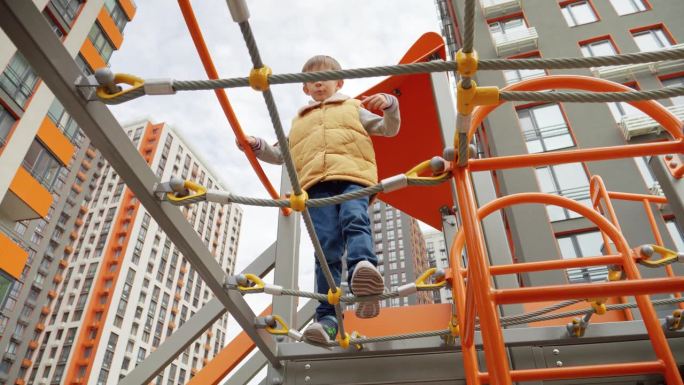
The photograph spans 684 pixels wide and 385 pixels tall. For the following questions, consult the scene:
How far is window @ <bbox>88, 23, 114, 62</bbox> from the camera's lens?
43.3ft

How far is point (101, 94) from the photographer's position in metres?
0.91

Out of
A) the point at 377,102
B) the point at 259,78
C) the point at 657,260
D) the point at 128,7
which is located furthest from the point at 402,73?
the point at 128,7

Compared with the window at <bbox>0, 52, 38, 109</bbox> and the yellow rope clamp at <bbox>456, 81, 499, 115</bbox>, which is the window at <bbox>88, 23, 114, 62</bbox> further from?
the yellow rope clamp at <bbox>456, 81, 499, 115</bbox>

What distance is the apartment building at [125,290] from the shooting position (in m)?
30.6

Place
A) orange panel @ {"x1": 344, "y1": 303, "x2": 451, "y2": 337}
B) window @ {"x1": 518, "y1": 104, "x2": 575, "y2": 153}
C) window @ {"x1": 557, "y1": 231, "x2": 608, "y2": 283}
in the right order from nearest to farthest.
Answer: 1. orange panel @ {"x1": 344, "y1": 303, "x2": 451, "y2": 337}
2. window @ {"x1": 557, "y1": 231, "x2": 608, "y2": 283}
3. window @ {"x1": 518, "y1": 104, "x2": 575, "y2": 153}

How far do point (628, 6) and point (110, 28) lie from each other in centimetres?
1365

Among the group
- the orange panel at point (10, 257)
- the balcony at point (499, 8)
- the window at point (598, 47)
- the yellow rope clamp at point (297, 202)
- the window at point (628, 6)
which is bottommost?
the yellow rope clamp at point (297, 202)

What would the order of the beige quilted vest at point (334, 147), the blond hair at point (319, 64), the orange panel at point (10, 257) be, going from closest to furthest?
the beige quilted vest at point (334, 147) < the blond hair at point (319, 64) < the orange panel at point (10, 257)

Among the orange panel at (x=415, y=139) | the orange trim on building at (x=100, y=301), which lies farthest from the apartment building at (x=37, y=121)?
the orange trim on building at (x=100, y=301)

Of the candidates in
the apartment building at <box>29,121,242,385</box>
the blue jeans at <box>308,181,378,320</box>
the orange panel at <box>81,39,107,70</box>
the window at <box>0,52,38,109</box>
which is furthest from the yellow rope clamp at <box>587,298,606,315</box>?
the apartment building at <box>29,121,242,385</box>

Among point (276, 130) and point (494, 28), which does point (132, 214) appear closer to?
point (494, 28)

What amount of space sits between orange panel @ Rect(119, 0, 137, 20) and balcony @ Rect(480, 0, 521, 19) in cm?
1127

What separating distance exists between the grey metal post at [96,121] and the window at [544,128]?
881 centimetres

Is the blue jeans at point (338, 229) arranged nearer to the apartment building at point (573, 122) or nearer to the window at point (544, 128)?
the apartment building at point (573, 122)
